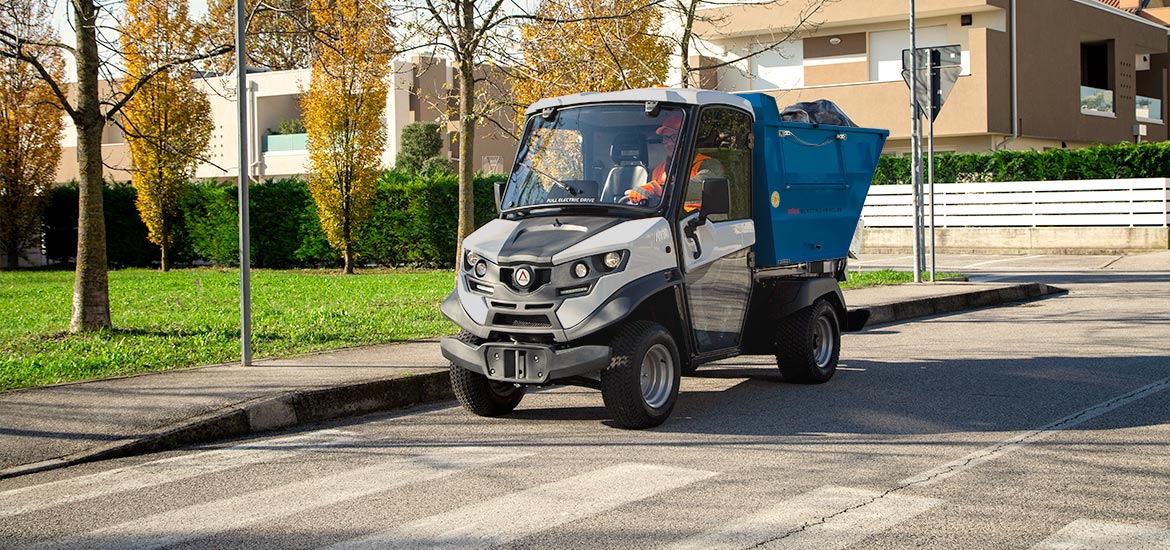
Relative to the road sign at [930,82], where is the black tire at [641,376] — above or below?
below

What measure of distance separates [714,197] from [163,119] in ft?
78.9

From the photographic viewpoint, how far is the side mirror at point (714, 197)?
321 inches

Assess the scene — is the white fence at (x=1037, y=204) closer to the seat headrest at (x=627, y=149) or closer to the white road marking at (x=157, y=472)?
Answer: the seat headrest at (x=627, y=149)

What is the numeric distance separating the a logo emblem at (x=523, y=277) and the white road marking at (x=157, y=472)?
4.87 ft

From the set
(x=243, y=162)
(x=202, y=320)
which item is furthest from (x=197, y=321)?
(x=243, y=162)

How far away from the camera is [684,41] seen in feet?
65.2

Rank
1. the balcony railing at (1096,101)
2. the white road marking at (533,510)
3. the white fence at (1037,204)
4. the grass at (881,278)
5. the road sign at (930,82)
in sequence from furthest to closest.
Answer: the balcony railing at (1096,101) → the white fence at (1037,204) → the grass at (881,278) → the road sign at (930,82) → the white road marking at (533,510)

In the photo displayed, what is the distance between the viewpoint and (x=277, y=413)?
849 centimetres

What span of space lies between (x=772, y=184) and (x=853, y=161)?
154 centimetres

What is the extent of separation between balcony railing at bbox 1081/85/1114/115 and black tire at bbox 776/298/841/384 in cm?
3078

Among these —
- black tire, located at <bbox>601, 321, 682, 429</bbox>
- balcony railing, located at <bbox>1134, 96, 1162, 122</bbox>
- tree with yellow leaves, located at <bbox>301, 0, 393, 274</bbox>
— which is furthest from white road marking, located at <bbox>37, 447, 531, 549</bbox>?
balcony railing, located at <bbox>1134, 96, 1162, 122</bbox>

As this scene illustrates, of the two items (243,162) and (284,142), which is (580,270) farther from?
(284,142)

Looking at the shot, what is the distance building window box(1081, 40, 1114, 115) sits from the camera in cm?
3756

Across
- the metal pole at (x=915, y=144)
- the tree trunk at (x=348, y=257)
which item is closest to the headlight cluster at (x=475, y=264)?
the metal pole at (x=915, y=144)
